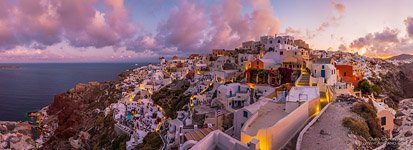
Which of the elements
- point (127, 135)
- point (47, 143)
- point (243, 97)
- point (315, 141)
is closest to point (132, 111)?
point (127, 135)

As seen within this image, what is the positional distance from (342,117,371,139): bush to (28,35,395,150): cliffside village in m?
2.11

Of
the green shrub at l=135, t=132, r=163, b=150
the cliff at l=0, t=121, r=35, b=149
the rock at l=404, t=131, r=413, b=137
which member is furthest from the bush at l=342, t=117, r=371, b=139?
the cliff at l=0, t=121, r=35, b=149

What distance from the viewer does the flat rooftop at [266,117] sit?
1279 centimetres

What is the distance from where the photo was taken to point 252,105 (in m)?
16.4

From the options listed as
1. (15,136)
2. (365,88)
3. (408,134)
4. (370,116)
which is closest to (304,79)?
(365,88)

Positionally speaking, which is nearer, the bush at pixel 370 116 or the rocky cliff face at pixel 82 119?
the bush at pixel 370 116

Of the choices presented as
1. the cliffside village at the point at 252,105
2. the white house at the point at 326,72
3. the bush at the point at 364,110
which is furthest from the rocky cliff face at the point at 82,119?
the bush at the point at 364,110

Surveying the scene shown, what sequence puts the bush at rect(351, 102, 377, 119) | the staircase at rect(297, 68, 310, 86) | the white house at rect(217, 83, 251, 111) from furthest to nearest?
the white house at rect(217, 83, 251, 111), the staircase at rect(297, 68, 310, 86), the bush at rect(351, 102, 377, 119)

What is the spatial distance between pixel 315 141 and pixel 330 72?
12.4 m

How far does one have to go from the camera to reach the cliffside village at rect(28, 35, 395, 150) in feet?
39.2

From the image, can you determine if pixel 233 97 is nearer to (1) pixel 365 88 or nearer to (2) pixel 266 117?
(2) pixel 266 117

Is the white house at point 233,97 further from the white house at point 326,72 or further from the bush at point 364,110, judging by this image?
the bush at point 364,110

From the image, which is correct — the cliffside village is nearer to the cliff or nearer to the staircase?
the staircase

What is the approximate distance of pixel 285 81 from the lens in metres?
24.8
